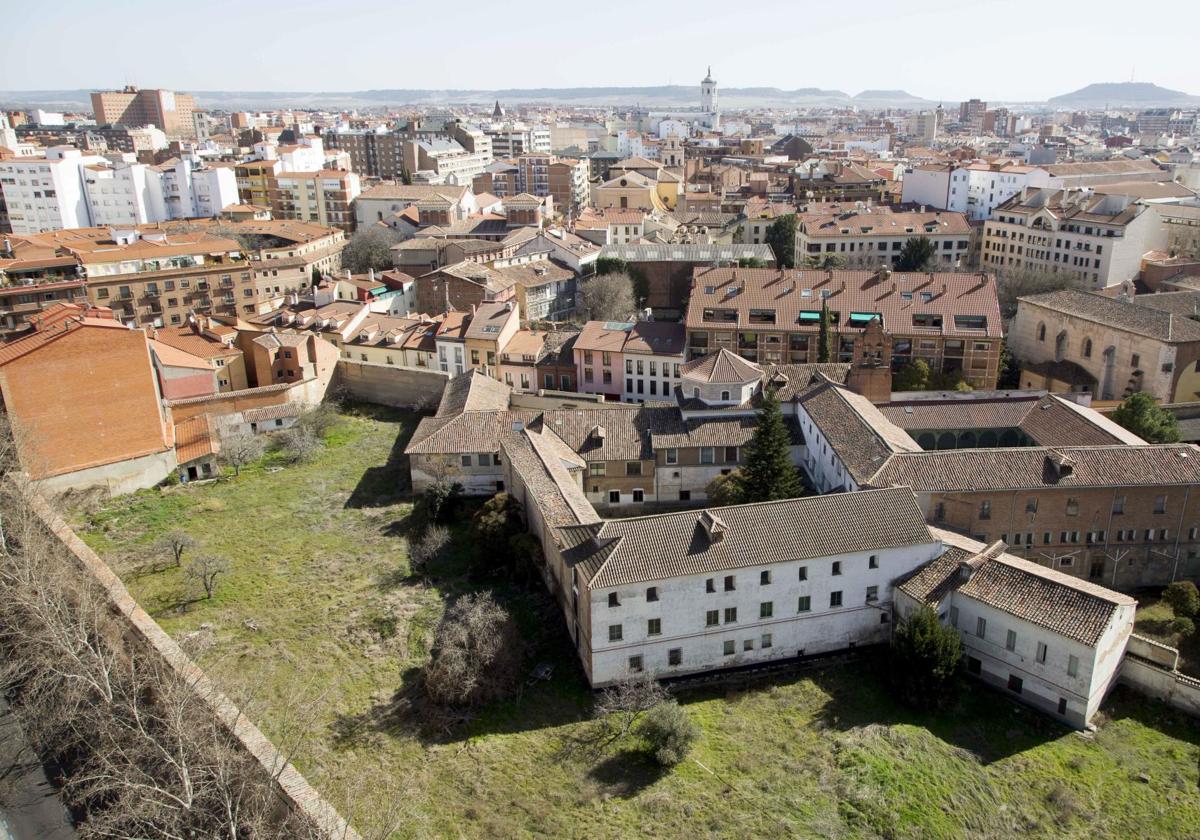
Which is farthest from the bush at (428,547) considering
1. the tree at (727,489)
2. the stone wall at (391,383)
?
the stone wall at (391,383)

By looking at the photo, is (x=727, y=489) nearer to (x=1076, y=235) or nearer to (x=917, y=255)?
(x=917, y=255)

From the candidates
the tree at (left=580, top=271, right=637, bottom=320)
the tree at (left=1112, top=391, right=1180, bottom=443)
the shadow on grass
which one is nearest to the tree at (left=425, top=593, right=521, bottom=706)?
the shadow on grass

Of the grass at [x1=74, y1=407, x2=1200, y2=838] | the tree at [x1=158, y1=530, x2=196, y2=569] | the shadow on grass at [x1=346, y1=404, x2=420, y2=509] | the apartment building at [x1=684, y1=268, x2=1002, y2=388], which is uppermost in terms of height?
the apartment building at [x1=684, y1=268, x2=1002, y2=388]

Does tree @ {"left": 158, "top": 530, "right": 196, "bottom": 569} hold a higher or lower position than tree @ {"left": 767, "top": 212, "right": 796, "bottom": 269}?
lower

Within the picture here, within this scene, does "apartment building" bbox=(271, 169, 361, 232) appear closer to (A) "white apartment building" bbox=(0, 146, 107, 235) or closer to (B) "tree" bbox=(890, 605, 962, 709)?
(A) "white apartment building" bbox=(0, 146, 107, 235)

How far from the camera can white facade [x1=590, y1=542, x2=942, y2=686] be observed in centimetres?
3216

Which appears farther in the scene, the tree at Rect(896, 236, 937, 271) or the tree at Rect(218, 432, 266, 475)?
the tree at Rect(896, 236, 937, 271)

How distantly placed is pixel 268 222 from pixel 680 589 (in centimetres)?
7890

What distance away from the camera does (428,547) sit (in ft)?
133

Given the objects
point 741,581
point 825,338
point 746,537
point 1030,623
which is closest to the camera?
point 1030,623

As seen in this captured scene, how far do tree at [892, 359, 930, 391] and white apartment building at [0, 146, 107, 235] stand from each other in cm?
9442

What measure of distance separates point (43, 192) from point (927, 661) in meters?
108

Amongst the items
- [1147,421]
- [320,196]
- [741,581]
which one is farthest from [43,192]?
[1147,421]

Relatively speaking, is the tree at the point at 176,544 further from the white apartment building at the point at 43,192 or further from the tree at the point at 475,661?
the white apartment building at the point at 43,192
